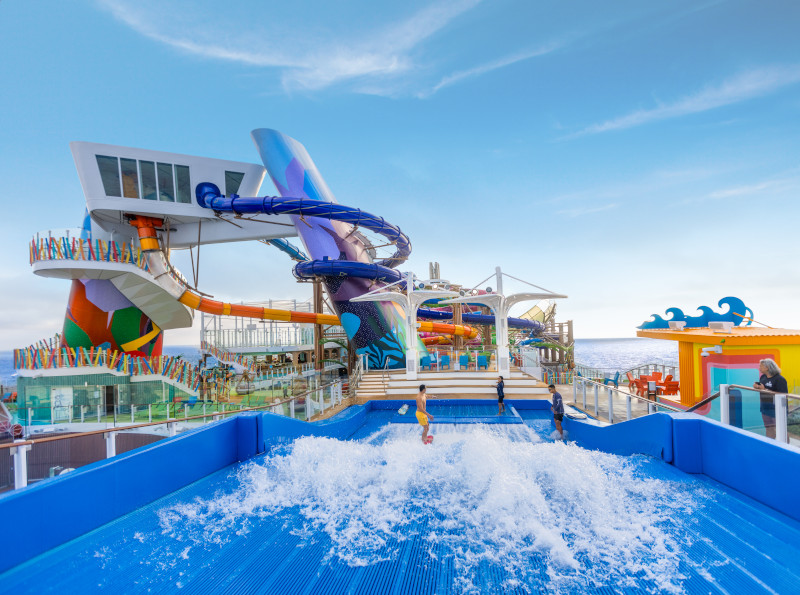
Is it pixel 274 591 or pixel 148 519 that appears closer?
pixel 274 591

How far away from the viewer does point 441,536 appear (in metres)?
3.50

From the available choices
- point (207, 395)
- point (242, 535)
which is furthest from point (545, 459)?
point (207, 395)

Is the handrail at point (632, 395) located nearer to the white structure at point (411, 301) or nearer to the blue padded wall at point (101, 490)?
the white structure at point (411, 301)

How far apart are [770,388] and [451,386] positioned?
960 cm

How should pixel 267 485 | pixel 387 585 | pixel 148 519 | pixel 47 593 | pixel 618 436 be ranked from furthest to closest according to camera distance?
pixel 618 436
pixel 267 485
pixel 148 519
pixel 387 585
pixel 47 593

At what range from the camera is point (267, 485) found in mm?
4758

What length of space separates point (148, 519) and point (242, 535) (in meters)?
0.91

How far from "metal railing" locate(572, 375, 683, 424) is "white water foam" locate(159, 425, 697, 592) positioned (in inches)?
55.3

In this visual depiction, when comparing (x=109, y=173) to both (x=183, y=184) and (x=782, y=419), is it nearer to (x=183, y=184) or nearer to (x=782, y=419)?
(x=183, y=184)

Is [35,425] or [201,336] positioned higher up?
[201,336]

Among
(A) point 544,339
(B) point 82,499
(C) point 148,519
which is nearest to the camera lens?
(B) point 82,499

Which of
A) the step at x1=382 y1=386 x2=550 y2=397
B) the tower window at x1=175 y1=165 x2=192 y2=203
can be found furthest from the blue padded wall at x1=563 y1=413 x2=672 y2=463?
the tower window at x1=175 y1=165 x2=192 y2=203

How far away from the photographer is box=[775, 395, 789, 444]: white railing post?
162 inches

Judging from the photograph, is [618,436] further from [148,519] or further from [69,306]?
[69,306]
